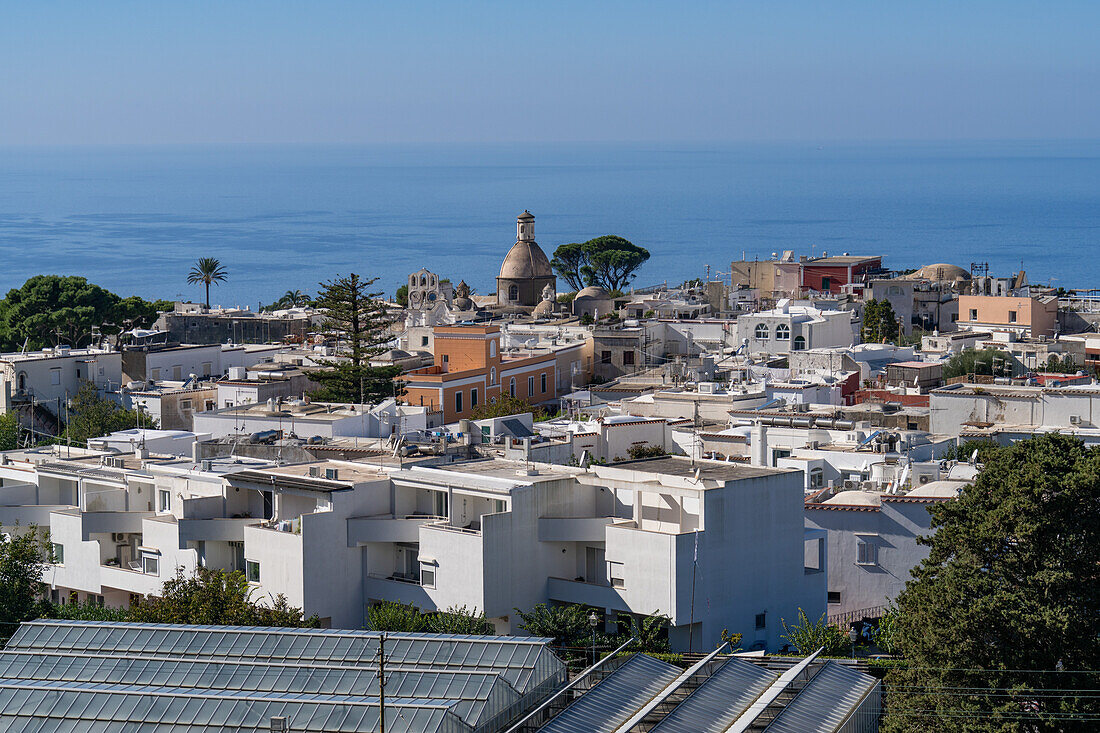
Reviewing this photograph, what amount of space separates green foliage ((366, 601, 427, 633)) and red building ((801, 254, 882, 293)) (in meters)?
43.3

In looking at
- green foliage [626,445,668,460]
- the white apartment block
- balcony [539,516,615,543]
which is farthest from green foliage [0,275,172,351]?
balcony [539,516,615,543]

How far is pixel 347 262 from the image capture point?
144875mm

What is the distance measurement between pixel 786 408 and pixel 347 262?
112814 millimetres

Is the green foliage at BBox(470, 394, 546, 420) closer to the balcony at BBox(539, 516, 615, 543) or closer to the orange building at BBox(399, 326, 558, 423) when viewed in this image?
the orange building at BBox(399, 326, 558, 423)

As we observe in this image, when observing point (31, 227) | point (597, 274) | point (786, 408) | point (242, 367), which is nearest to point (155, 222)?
point (31, 227)

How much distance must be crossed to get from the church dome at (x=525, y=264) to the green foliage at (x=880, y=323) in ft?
53.7

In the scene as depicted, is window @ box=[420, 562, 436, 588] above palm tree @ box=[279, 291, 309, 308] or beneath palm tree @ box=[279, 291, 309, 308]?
beneath

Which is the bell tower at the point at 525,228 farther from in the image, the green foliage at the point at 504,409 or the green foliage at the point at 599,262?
the green foliage at the point at 504,409

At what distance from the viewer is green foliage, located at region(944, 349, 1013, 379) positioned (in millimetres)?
41250

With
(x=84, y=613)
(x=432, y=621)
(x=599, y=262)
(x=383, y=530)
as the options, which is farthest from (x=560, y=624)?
(x=599, y=262)

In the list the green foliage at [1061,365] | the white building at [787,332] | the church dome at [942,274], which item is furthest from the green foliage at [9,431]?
the church dome at [942,274]

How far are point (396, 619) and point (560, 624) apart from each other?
1993 millimetres

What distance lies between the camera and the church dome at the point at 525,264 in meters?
66.7

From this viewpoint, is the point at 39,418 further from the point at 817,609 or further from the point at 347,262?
the point at 347,262
